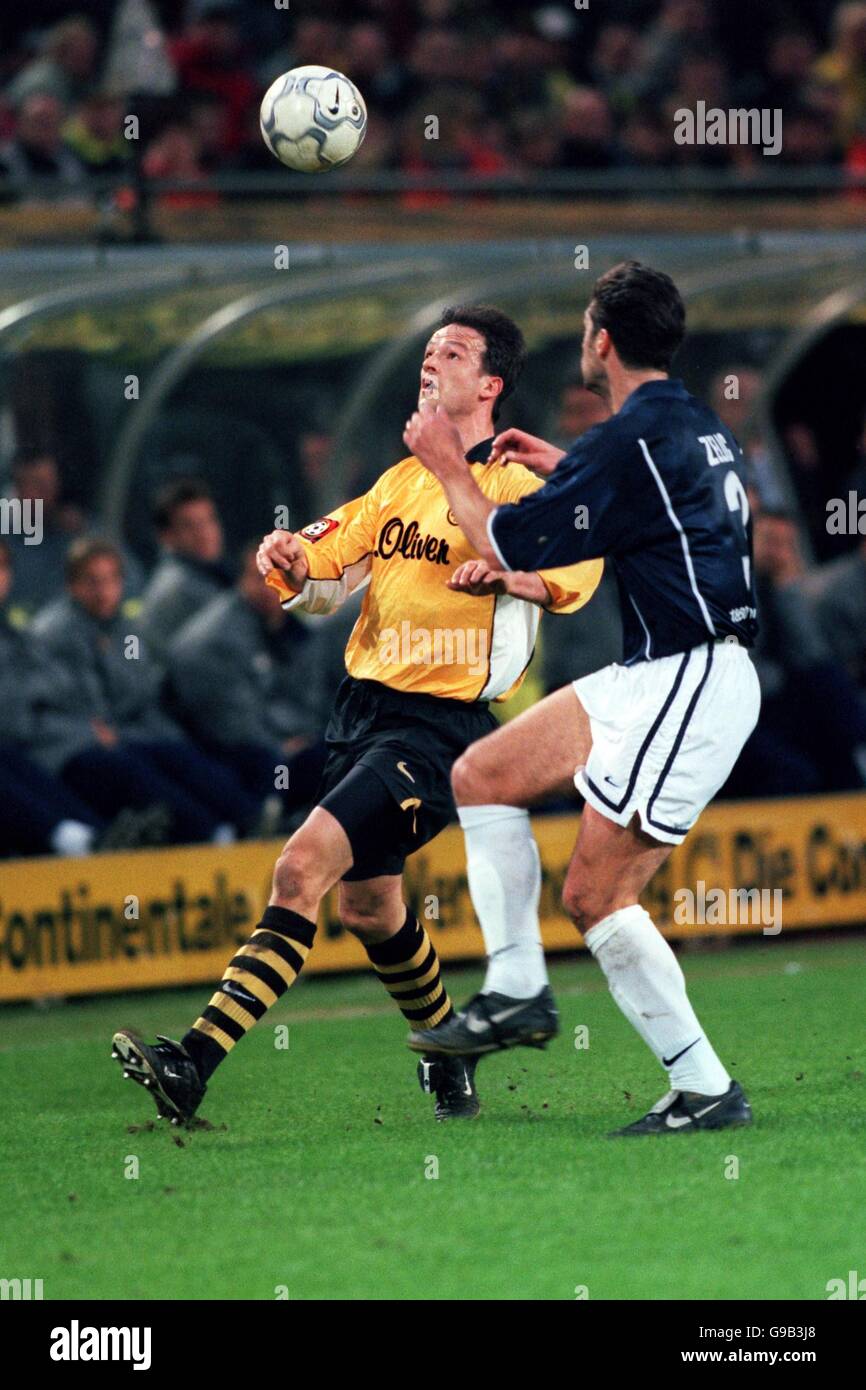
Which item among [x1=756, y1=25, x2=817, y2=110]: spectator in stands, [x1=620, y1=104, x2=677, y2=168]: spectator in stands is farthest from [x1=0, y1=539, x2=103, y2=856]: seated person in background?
[x1=756, y1=25, x2=817, y2=110]: spectator in stands

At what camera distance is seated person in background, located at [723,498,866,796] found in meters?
11.6

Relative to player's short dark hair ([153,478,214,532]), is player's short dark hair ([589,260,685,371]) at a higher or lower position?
lower

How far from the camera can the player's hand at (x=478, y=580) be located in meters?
5.71

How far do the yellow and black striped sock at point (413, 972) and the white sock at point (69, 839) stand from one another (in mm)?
3728

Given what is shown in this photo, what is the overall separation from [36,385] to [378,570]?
4668 mm

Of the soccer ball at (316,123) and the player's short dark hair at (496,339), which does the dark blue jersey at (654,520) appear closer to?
the player's short dark hair at (496,339)

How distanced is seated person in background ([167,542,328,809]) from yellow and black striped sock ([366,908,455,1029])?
163 inches

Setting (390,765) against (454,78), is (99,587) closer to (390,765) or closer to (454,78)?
(390,765)

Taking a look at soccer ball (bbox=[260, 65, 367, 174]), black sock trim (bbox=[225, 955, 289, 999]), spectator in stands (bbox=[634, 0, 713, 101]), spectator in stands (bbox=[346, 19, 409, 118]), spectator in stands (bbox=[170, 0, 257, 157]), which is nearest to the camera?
black sock trim (bbox=[225, 955, 289, 999])

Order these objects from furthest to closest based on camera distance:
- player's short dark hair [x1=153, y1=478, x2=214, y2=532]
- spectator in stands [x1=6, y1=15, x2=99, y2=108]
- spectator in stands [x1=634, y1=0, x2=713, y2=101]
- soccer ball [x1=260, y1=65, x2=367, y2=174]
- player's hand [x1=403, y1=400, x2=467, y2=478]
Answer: spectator in stands [x1=634, y1=0, x2=713, y2=101] → spectator in stands [x1=6, y1=15, x2=99, y2=108] → player's short dark hair [x1=153, y1=478, x2=214, y2=532] → soccer ball [x1=260, y1=65, x2=367, y2=174] → player's hand [x1=403, y1=400, x2=467, y2=478]

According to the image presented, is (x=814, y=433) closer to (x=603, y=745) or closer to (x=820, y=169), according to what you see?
(x=820, y=169)

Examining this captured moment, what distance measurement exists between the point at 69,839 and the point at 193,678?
1.05 metres

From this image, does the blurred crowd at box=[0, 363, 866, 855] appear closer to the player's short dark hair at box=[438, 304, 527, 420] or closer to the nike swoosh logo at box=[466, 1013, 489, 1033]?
the player's short dark hair at box=[438, 304, 527, 420]

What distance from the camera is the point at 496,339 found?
6.35 meters
